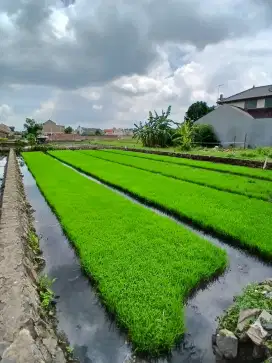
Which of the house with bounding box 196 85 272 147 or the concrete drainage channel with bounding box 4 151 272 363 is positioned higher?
the house with bounding box 196 85 272 147

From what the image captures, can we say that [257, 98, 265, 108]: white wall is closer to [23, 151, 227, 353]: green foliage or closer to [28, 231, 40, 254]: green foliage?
[23, 151, 227, 353]: green foliage

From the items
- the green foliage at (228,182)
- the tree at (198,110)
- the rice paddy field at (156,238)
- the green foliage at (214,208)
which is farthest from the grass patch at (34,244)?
the tree at (198,110)

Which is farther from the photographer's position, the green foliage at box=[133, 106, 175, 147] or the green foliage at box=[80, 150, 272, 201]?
the green foliage at box=[133, 106, 175, 147]

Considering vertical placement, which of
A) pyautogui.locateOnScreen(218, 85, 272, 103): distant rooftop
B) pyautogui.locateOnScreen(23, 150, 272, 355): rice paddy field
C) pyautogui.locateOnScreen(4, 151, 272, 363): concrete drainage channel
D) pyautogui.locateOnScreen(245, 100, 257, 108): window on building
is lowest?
pyautogui.locateOnScreen(4, 151, 272, 363): concrete drainage channel

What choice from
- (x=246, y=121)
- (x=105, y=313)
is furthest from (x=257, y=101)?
(x=105, y=313)

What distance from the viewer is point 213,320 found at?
3936 millimetres

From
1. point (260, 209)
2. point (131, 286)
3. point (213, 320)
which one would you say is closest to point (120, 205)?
point (260, 209)

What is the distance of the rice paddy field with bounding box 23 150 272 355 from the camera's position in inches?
149

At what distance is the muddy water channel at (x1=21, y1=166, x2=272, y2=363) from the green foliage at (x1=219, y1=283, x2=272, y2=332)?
32 centimetres

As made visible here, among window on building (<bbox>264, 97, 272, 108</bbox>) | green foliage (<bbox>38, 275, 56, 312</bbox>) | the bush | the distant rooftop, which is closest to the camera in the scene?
green foliage (<bbox>38, 275, 56, 312</bbox>)

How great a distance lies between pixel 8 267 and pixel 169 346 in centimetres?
258

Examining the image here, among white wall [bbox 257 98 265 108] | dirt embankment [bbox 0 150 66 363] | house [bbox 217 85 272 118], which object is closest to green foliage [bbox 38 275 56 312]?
dirt embankment [bbox 0 150 66 363]

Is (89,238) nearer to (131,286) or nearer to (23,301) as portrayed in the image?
(131,286)

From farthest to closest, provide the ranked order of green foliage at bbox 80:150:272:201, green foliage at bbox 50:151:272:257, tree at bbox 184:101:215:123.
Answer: tree at bbox 184:101:215:123 → green foliage at bbox 80:150:272:201 → green foliage at bbox 50:151:272:257
